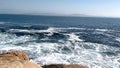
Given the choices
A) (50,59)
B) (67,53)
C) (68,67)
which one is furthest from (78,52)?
(68,67)

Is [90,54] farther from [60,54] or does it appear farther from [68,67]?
[68,67]

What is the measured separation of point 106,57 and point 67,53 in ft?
17.5

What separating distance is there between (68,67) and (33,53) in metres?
16.8

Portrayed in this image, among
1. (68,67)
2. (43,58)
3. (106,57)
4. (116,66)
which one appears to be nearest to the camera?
(68,67)

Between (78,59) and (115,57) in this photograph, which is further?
(115,57)

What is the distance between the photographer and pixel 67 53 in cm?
3312

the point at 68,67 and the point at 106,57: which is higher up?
the point at 68,67

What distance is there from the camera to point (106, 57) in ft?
105

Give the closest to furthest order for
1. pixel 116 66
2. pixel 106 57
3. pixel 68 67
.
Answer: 1. pixel 68 67
2. pixel 116 66
3. pixel 106 57

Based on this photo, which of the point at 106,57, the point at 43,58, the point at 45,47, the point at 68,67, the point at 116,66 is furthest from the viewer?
the point at 45,47

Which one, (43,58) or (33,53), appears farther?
(33,53)

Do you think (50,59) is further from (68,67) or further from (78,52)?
(68,67)

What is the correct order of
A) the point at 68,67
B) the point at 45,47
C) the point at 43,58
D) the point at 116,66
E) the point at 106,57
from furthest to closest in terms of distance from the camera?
1. the point at 45,47
2. the point at 106,57
3. the point at 43,58
4. the point at 116,66
5. the point at 68,67

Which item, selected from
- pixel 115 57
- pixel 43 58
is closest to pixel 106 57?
pixel 115 57
